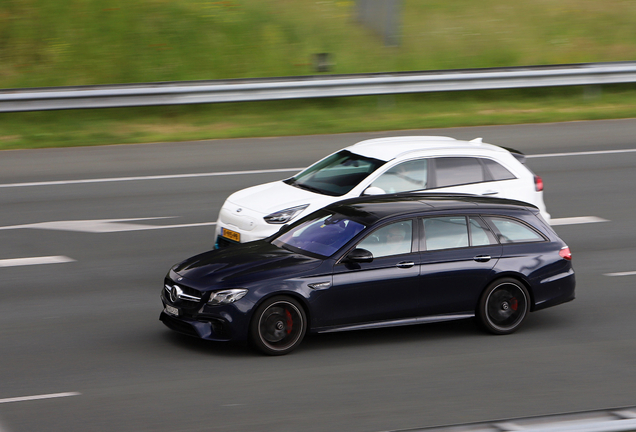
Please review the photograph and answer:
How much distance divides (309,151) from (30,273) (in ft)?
25.6

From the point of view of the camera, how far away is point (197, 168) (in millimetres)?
16547

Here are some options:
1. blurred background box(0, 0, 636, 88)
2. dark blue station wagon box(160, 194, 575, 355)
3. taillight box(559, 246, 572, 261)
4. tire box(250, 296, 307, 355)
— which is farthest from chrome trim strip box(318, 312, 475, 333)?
blurred background box(0, 0, 636, 88)

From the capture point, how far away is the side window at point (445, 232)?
8.79 metres

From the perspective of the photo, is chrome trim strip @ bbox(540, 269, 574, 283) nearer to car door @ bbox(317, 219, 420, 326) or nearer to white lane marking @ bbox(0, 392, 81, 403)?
car door @ bbox(317, 219, 420, 326)

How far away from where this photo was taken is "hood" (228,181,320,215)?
10.7 m

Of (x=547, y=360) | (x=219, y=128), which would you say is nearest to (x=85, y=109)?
(x=219, y=128)

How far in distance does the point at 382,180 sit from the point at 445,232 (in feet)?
7.69

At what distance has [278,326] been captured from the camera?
8.11 metres

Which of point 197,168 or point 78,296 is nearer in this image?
point 78,296

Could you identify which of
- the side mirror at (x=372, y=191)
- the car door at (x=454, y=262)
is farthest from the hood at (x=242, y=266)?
the side mirror at (x=372, y=191)

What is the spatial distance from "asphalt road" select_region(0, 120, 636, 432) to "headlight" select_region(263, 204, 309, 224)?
5.07 feet

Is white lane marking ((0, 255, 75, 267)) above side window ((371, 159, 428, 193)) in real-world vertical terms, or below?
below

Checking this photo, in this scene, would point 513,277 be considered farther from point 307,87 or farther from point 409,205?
point 307,87

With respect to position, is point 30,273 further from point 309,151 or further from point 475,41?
point 475,41
